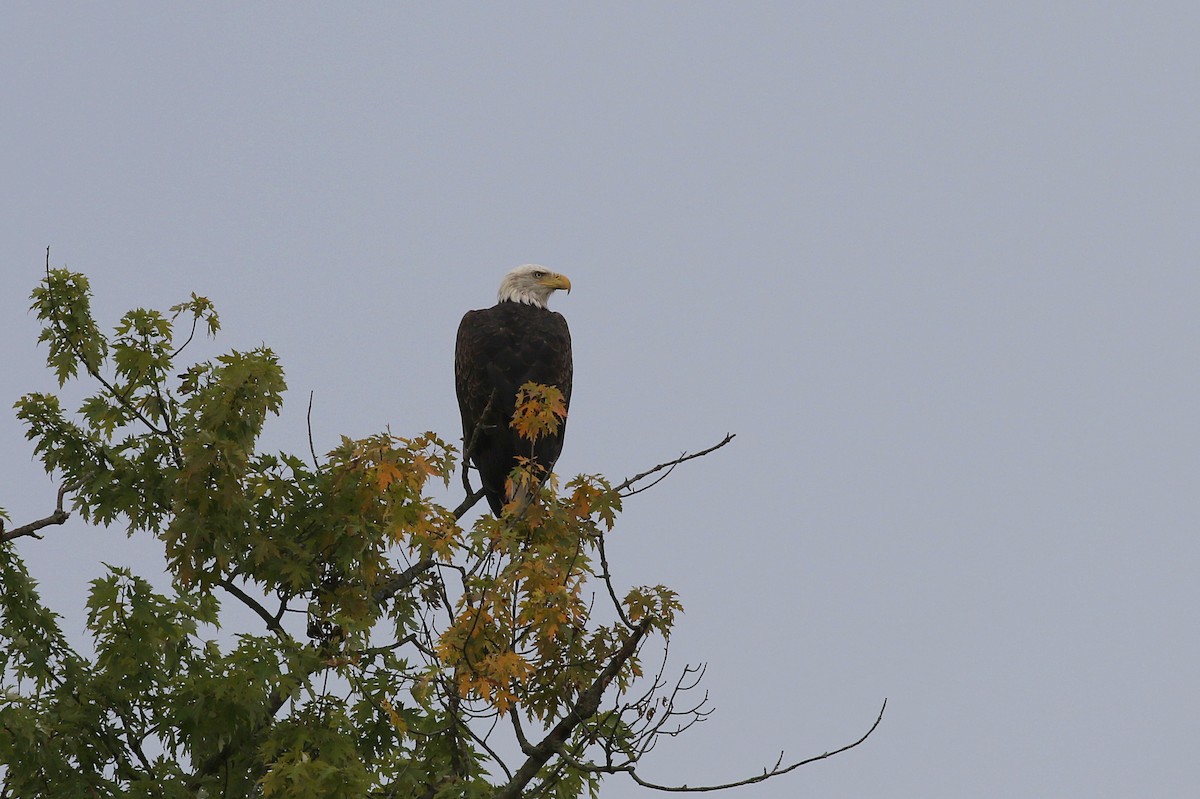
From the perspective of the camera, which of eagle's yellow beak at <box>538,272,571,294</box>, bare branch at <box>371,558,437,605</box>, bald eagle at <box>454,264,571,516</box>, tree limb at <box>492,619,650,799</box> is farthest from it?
eagle's yellow beak at <box>538,272,571,294</box>

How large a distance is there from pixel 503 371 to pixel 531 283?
1308 mm

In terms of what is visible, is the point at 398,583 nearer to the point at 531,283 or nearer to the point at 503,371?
the point at 503,371

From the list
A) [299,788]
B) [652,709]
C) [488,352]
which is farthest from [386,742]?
[488,352]

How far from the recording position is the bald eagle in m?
10.8

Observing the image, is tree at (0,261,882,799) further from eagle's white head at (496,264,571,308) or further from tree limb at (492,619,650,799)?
eagle's white head at (496,264,571,308)

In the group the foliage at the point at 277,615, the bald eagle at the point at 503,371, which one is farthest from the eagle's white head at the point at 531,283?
the foliage at the point at 277,615

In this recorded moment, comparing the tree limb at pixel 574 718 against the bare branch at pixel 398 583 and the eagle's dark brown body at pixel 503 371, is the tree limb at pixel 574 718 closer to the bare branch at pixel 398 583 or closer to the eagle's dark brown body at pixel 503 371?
the bare branch at pixel 398 583

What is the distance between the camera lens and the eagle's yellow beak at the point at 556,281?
465 inches

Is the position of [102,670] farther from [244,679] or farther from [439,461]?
[439,461]

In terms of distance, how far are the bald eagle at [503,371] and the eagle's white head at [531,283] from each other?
0.69 feet

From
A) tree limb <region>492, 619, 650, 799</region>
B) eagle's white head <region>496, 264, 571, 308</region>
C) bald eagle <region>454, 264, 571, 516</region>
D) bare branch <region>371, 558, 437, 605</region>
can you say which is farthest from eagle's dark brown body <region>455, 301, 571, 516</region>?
tree limb <region>492, 619, 650, 799</region>

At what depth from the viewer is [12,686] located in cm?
704

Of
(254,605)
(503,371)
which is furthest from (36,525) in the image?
(503,371)

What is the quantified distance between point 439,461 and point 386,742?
1.49 metres
